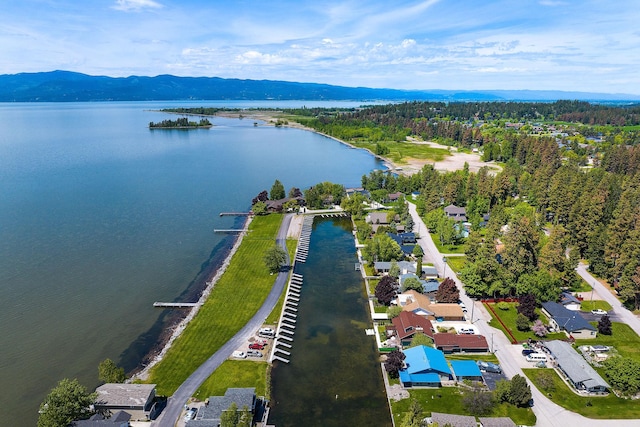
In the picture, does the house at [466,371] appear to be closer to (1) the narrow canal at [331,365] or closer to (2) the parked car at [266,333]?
(1) the narrow canal at [331,365]

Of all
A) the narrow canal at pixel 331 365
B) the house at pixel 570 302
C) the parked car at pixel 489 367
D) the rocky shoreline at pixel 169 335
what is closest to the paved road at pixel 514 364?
the parked car at pixel 489 367

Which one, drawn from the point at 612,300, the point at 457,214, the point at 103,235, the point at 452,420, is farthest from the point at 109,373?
the point at 457,214

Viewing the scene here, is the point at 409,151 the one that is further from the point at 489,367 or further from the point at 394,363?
the point at 394,363

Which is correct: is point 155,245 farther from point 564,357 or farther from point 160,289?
point 564,357

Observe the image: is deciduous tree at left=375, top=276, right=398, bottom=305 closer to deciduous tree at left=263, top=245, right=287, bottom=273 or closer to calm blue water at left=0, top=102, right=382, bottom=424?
deciduous tree at left=263, top=245, right=287, bottom=273

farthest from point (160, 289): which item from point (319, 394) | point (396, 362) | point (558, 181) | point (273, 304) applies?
point (558, 181)
